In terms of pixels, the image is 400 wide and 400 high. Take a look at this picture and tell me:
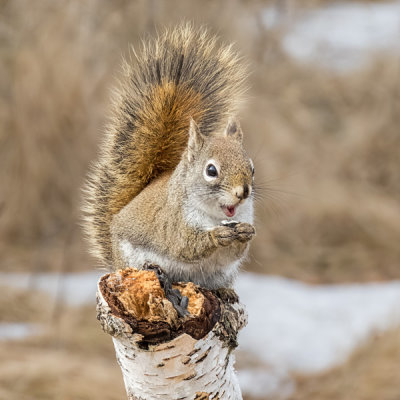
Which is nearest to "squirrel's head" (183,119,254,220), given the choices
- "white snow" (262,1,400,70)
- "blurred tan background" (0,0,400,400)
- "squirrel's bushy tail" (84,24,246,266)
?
"squirrel's bushy tail" (84,24,246,266)

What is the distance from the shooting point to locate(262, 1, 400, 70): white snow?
4.61m

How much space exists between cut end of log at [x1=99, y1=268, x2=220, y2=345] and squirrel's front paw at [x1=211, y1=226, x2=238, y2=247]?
0.16 metres

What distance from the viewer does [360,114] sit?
4434 millimetres

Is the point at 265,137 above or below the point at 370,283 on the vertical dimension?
above

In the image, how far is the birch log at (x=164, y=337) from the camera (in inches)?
31.4

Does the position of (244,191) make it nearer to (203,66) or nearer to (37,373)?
(203,66)

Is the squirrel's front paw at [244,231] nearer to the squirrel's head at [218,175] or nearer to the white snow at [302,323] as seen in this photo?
the squirrel's head at [218,175]

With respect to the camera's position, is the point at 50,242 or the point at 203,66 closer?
the point at 203,66

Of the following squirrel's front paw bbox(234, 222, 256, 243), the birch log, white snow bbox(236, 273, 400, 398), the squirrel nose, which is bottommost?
the birch log

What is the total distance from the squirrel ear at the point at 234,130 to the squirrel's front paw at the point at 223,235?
0.20m

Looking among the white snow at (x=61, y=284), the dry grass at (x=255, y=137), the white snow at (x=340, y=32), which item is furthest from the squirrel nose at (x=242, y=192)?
the white snow at (x=340, y=32)

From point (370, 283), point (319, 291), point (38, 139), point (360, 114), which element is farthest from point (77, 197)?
point (360, 114)

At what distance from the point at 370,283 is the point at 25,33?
2439mm

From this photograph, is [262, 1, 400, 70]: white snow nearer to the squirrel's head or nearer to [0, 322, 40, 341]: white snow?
[0, 322, 40, 341]: white snow
